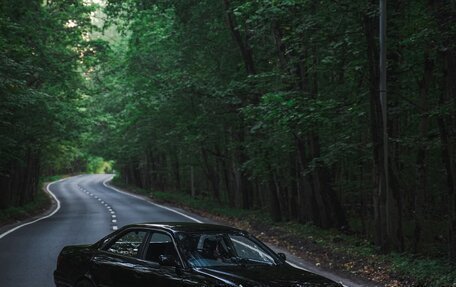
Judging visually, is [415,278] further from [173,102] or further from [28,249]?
[173,102]

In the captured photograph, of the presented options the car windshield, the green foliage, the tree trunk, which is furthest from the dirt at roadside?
the green foliage

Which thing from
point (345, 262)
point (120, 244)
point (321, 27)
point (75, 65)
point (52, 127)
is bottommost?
point (345, 262)

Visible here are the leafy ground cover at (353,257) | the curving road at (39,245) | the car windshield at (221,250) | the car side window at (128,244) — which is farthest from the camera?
the curving road at (39,245)

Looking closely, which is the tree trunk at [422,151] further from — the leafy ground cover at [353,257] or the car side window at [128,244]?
the car side window at [128,244]

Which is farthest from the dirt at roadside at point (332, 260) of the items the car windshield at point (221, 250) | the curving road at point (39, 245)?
the curving road at point (39, 245)

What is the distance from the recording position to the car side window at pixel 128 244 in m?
6.31

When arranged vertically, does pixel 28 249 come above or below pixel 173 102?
below

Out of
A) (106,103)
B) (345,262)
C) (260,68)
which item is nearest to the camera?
(345,262)

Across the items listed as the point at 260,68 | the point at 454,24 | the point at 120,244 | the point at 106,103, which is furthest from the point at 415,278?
the point at 106,103

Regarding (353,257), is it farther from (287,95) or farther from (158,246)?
(158,246)

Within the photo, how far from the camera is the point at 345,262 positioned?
11.5 m

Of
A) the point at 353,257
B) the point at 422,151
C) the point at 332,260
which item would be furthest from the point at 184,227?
the point at 422,151

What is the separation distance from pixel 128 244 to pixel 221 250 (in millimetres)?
1324

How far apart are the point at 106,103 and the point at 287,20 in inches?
1217
